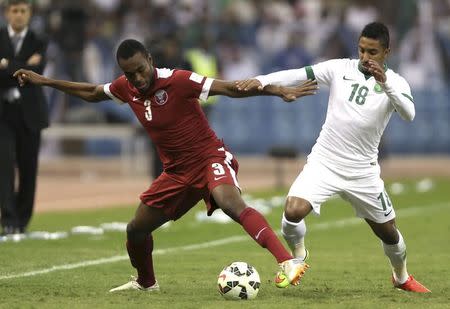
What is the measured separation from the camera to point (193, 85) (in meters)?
10.2

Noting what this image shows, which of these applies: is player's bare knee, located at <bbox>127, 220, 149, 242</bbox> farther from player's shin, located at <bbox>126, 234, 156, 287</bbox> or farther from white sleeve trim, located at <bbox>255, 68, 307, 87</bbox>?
white sleeve trim, located at <bbox>255, 68, 307, 87</bbox>

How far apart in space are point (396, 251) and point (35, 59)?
5.63 metres

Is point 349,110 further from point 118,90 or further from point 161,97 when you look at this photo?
point 118,90

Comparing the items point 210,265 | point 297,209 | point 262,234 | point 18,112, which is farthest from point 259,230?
point 18,112

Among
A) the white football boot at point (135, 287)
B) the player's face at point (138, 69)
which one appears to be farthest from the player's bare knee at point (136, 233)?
the player's face at point (138, 69)

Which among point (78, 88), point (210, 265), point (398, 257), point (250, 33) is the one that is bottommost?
point (250, 33)

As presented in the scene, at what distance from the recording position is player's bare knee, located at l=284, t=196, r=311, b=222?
1040cm

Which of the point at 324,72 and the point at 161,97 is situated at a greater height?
the point at 324,72

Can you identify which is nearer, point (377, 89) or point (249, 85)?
point (249, 85)

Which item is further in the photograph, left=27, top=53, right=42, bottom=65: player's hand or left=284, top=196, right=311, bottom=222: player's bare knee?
left=27, top=53, right=42, bottom=65: player's hand

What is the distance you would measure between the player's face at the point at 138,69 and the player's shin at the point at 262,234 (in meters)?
1.26

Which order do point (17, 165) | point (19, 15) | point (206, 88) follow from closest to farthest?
point (206, 88) → point (19, 15) → point (17, 165)

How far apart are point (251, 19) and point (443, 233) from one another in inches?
571

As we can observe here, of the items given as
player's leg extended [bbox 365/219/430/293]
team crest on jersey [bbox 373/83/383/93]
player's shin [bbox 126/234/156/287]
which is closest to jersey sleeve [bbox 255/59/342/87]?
team crest on jersey [bbox 373/83/383/93]
